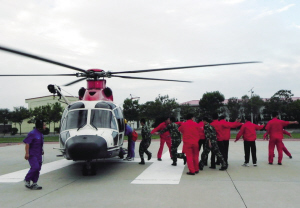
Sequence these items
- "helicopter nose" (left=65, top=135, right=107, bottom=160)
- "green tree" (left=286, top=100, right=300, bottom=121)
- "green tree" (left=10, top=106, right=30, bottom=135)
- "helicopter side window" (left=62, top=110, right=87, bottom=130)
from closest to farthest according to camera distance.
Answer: "helicopter nose" (left=65, top=135, right=107, bottom=160) → "helicopter side window" (left=62, top=110, right=87, bottom=130) → "green tree" (left=10, top=106, right=30, bottom=135) → "green tree" (left=286, top=100, right=300, bottom=121)

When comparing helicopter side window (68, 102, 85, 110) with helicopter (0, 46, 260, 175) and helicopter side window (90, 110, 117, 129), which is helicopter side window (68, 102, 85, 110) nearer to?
helicopter (0, 46, 260, 175)

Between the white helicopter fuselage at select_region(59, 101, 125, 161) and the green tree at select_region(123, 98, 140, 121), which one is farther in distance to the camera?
the green tree at select_region(123, 98, 140, 121)

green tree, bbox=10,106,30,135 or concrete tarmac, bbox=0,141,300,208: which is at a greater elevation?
green tree, bbox=10,106,30,135

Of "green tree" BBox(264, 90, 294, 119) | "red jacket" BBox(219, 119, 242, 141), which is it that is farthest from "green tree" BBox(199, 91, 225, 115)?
"red jacket" BBox(219, 119, 242, 141)

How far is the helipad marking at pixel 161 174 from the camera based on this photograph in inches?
271

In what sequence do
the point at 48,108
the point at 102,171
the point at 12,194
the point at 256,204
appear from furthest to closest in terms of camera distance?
the point at 48,108, the point at 102,171, the point at 12,194, the point at 256,204

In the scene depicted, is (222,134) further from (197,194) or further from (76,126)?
(76,126)

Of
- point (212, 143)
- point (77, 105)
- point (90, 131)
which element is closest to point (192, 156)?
point (212, 143)

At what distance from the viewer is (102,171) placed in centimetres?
863

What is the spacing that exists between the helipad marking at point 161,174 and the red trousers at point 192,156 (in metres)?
0.41

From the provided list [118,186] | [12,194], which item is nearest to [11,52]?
[12,194]

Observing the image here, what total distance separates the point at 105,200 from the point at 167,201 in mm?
1203

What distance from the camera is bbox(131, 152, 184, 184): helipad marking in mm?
6875

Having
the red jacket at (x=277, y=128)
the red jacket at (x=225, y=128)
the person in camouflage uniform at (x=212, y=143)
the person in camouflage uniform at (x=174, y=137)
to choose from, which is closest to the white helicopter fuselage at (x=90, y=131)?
the person in camouflage uniform at (x=174, y=137)
